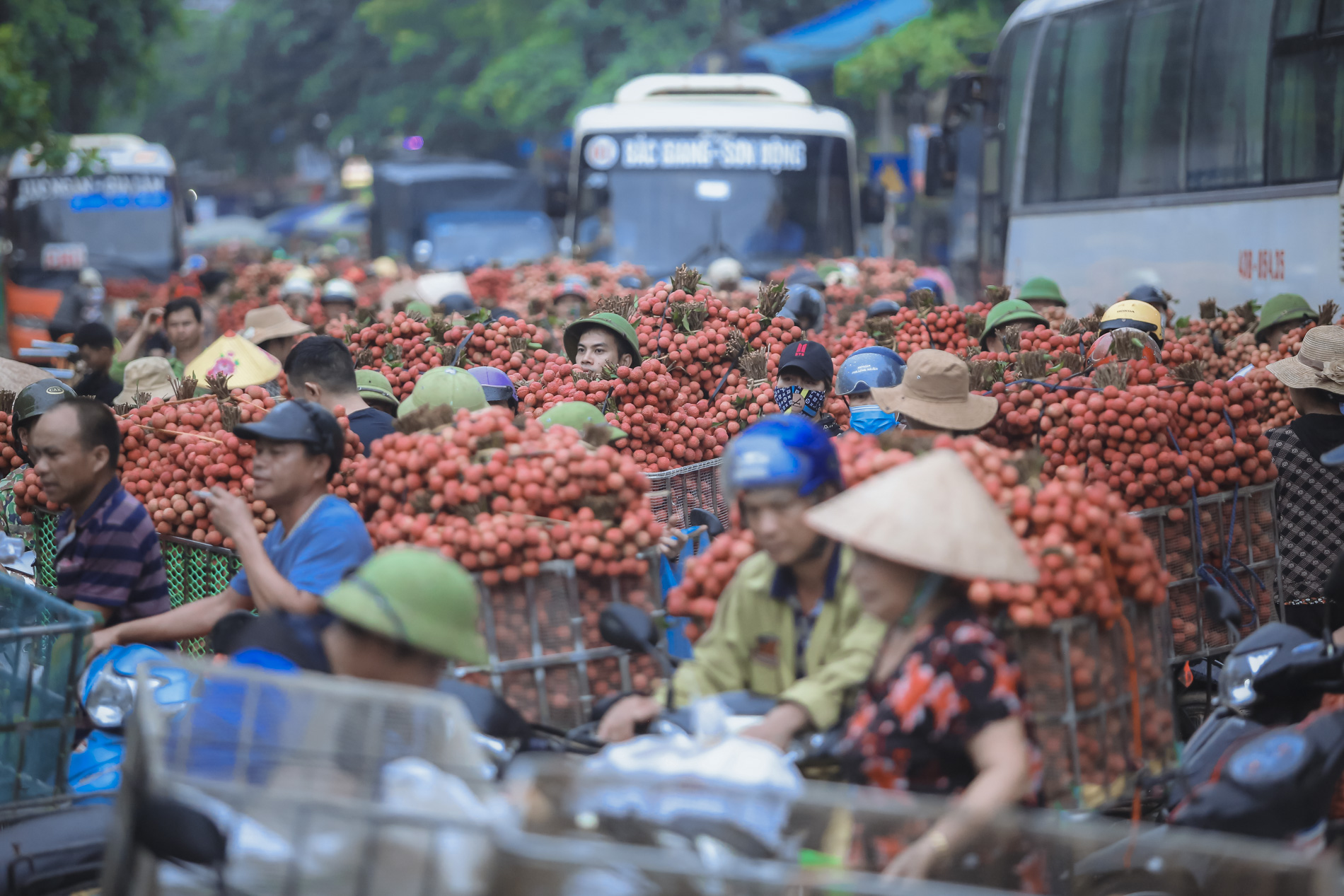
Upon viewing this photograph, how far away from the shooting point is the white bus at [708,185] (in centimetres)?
1460

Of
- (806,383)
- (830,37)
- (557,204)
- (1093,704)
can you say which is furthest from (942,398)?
(830,37)

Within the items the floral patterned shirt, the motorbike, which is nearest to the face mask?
the motorbike

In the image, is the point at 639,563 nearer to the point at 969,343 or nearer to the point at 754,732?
the point at 754,732

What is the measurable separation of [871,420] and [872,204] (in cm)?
1117

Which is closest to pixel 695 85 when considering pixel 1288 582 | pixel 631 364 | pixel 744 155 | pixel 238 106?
pixel 744 155

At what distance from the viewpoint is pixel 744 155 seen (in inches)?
578

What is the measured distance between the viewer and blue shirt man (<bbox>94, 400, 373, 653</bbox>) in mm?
4281

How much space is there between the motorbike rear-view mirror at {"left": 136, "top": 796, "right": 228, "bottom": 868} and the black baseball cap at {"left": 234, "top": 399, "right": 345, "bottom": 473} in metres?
1.85

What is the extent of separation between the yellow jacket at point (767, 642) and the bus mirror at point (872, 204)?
13.7 meters

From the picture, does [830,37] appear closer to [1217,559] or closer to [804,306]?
[804,306]

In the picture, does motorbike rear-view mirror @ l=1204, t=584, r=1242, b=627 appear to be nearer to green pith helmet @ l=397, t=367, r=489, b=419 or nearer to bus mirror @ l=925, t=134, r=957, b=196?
green pith helmet @ l=397, t=367, r=489, b=419

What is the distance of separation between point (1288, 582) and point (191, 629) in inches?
173

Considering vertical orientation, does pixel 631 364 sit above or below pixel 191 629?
above

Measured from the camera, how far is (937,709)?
2924 millimetres
